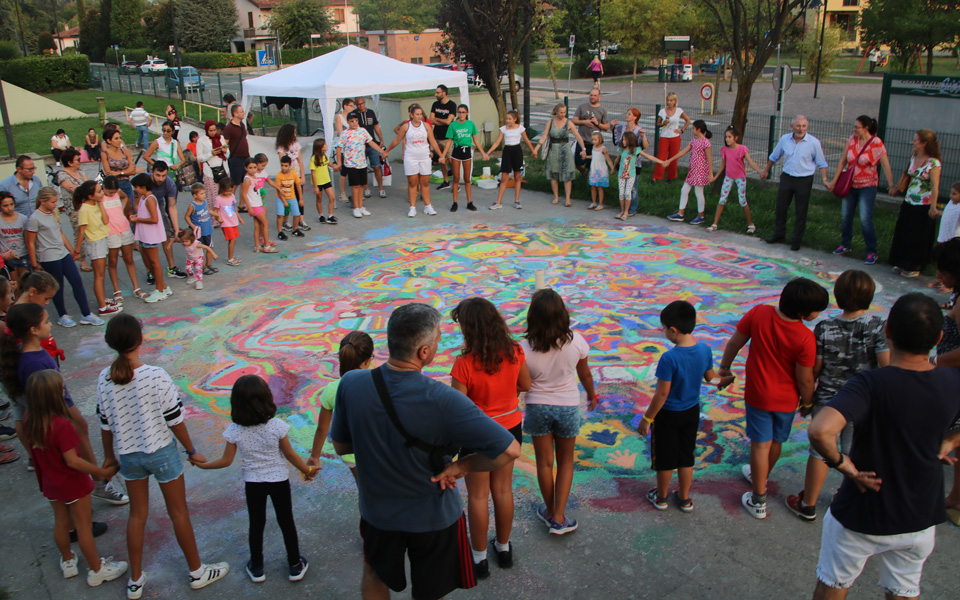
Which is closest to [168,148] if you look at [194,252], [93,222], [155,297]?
[194,252]

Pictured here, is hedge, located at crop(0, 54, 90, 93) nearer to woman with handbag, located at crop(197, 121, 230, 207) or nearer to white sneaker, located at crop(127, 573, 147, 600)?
woman with handbag, located at crop(197, 121, 230, 207)

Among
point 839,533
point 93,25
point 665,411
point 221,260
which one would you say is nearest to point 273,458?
point 665,411

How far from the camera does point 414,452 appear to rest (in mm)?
2816

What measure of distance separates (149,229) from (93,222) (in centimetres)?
63

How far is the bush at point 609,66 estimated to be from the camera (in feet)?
153

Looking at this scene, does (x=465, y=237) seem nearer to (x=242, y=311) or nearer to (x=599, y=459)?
(x=242, y=311)

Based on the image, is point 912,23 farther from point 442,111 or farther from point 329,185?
point 329,185

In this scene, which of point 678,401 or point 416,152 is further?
point 416,152

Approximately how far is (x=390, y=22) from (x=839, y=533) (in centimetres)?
7788

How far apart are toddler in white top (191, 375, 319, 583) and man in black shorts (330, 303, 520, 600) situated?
873mm

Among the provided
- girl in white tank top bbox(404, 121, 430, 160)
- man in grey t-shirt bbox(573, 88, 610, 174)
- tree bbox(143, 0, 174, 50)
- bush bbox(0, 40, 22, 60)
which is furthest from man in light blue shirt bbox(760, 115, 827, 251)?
tree bbox(143, 0, 174, 50)

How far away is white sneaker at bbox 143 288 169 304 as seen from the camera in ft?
28.5

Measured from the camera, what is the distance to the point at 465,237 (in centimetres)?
1088

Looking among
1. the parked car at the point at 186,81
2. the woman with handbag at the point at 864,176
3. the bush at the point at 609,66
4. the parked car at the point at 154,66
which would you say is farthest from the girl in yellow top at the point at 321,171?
the parked car at the point at 154,66
